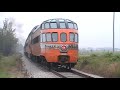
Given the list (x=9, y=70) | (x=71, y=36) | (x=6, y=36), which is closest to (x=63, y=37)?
(x=71, y=36)

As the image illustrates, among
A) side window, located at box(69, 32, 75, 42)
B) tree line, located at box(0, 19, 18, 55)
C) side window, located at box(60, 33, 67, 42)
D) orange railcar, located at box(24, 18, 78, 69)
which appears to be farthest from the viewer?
tree line, located at box(0, 19, 18, 55)

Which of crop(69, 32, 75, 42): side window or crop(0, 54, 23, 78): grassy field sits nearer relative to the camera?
crop(0, 54, 23, 78): grassy field

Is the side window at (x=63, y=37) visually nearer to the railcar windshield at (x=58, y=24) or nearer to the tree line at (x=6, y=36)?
the railcar windshield at (x=58, y=24)

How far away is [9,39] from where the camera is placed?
4872cm

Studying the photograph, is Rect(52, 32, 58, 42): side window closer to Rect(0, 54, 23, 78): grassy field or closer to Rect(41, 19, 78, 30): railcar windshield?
Rect(41, 19, 78, 30): railcar windshield

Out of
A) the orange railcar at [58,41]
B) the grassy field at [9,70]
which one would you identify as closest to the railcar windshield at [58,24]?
the orange railcar at [58,41]

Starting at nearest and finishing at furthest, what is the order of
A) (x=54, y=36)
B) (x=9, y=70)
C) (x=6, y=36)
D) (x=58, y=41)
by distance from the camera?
(x=58, y=41) < (x=54, y=36) < (x=9, y=70) < (x=6, y=36)

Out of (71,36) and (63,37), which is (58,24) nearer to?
(63,37)

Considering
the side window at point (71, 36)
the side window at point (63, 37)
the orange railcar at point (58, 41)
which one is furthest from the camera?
the side window at point (71, 36)

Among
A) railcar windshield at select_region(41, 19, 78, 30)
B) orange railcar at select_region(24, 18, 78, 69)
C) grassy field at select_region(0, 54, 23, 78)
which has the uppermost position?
railcar windshield at select_region(41, 19, 78, 30)

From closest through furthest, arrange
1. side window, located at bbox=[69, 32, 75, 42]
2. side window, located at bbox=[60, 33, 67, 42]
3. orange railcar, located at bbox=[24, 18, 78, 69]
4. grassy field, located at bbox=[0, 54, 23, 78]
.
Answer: grassy field, located at bbox=[0, 54, 23, 78]
orange railcar, located at bbox=[24, 18, 78, 69]
side window, located at bbox=[60, 33, 67, 42]
side window, located at bbox=[69, 32, 75, 42]

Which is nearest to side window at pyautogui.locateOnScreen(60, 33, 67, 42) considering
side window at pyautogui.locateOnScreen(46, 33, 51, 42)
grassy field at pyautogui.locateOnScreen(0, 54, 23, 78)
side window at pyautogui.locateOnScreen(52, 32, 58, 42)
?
side window at pyautogui.locateOnScreen(52, 32, 58, 42)
